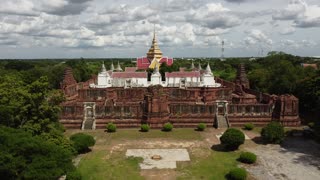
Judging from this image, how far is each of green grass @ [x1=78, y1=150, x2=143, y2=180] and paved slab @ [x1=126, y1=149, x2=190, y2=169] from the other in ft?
1.99

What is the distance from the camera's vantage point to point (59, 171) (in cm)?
1418

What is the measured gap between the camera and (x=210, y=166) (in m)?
20.0

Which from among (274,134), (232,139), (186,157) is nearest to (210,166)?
(186,157)

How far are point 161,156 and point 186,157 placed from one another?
164 centimetres

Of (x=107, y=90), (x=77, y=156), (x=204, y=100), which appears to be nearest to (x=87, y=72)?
(x=107, y=90)

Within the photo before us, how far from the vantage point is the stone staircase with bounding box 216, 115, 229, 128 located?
3014 centimetres

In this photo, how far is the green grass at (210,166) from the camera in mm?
18484

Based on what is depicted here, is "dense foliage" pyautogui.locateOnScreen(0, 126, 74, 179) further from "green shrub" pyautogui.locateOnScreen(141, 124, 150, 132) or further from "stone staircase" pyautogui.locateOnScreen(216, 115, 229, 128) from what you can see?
"stone staircase" pyautogui.locateOnScreen(216, 115, 229, 128)

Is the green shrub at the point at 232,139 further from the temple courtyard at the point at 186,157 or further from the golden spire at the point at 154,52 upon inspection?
the golden spire at the point at 154,52

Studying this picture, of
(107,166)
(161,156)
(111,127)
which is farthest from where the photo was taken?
(111,127)

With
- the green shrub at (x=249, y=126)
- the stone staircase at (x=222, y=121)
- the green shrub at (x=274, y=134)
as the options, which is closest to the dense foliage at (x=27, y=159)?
the green shrub at (x=274, y=134)

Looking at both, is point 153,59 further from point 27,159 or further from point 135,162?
point 27,159

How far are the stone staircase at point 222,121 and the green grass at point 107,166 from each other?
36.6 ft

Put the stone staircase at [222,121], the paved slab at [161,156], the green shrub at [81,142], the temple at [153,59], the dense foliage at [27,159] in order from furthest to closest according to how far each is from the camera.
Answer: the temple at [153,59] → the stone staircase at [222,121] → the green shrub at [81,142] → the paved slab at [161,156] → the dense foliage at [27,159]
